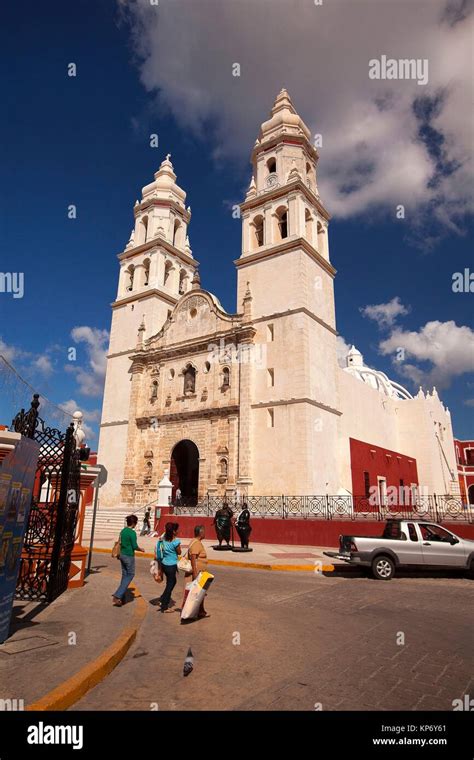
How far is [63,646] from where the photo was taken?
4742 mm

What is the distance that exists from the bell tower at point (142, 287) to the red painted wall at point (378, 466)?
15052mm

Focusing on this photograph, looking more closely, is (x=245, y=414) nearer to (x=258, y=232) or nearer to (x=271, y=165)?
(x=258, y=232)

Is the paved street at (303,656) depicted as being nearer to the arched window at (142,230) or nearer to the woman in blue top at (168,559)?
the woman in blue top at (168,559)

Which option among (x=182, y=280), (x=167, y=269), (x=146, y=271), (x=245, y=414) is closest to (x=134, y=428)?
(x=245, y=414)

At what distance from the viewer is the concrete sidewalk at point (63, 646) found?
11.9ft

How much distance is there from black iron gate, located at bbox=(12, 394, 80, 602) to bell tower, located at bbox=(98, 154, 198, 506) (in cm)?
2150

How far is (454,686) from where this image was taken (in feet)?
13.2

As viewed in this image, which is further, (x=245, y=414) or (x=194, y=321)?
(x=194, y=321)

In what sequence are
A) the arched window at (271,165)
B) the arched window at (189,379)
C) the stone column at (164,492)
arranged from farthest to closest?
the arched window at (271,165) → the arched window at (189,379) → the stone column at (164,492)

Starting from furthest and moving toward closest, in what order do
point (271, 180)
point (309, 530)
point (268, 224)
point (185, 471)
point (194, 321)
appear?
point (271, 180) → point (194, 321) → point (185, 471) → point (268, 224) → point (309, 530)

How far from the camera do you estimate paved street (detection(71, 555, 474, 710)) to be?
3.72m

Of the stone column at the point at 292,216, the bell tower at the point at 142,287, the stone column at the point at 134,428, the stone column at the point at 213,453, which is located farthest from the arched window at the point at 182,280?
the stone column at the point at 213,453

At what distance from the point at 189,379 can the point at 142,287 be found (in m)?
10.1
